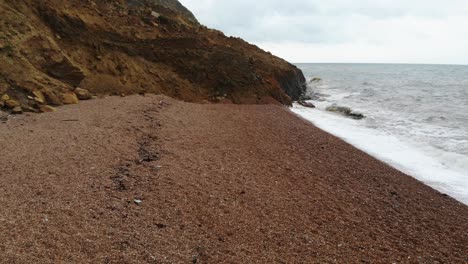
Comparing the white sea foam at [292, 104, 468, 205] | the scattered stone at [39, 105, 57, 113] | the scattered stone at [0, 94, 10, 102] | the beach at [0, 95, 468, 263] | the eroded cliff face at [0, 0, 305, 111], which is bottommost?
the white sea foam at [292, 104, 468, 205]

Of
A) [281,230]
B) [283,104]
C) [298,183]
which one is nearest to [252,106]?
[283,104]

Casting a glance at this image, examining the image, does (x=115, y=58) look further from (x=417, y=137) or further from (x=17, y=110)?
(x=417, y=137)

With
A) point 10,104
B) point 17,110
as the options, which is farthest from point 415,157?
point 10,104

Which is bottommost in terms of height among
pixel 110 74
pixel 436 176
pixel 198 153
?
pixel 436 176

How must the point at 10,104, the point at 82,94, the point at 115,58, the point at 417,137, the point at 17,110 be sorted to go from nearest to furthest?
1. the point at 17,110
2. the point at 10,104
3. the point at 417,137
4. the point at 82,94
5. the point at 115,58

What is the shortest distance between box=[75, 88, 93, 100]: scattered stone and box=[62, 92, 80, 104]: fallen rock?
60cm

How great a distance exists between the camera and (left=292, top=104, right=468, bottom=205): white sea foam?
9.11 meters

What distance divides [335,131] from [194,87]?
28.9ft

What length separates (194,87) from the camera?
20828mm

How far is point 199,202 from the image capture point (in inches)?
255

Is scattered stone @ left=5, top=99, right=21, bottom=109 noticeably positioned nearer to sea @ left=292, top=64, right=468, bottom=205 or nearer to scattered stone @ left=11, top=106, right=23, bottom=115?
scattered stone @ left=11, top=106, right=23, bottom=115

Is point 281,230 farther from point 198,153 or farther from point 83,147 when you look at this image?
point 83,147

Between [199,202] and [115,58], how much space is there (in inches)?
569

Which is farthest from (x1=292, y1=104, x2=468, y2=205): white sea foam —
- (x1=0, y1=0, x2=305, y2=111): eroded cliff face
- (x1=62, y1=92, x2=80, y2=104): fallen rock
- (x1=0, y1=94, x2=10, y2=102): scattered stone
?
(x1=0, y1=94, x2=10, y2=102): scattered stone
